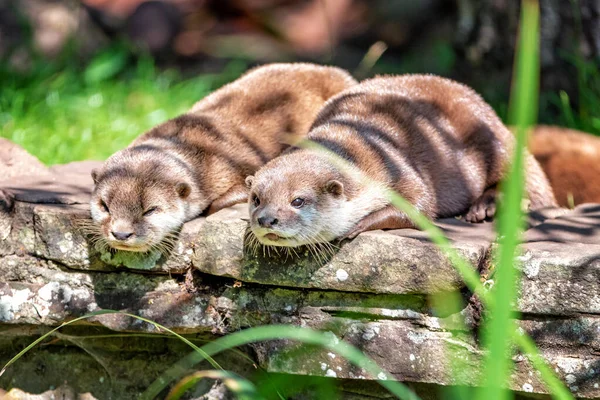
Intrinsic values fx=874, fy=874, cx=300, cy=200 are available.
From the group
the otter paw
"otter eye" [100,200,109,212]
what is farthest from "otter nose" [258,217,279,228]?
the otter paw

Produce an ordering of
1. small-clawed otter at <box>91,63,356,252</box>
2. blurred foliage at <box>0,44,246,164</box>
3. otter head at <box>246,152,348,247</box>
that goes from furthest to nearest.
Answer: blurred foliage at <box>0,44,246,164</box> → small-clawed otter at <box>91,63,356,252</box> → otter head at <box>246,152,348,247</box>

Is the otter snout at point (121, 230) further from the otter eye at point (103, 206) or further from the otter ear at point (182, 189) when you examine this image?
the otter ear at point (182, 189)

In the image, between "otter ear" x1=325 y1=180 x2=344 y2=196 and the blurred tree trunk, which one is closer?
"otter ear" x1=325 y1=180 x2=344 y2=196

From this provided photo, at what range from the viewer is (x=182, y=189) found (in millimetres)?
4512

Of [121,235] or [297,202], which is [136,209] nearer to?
[121,235]

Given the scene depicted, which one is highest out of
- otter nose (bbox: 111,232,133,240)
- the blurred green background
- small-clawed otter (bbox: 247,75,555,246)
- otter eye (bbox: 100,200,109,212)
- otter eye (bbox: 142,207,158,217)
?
small-clawed otter (bbox: 247,75,555,246)

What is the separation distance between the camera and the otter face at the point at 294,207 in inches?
148

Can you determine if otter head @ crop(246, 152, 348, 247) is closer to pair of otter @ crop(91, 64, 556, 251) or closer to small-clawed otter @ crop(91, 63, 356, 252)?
pair of otter @ crop(91, 64, 556, 251)

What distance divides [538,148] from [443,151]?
1.20 meters

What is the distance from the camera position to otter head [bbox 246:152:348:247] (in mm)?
3760

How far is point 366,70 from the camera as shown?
379 inches

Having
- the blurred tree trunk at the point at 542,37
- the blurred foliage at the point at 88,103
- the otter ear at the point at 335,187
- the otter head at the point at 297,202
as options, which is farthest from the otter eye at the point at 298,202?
the blurred tree trunk at the point at 542,37

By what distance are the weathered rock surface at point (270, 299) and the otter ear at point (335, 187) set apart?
290mm

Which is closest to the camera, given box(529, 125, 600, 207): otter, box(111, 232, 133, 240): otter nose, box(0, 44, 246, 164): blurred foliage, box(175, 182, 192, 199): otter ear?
box(111, 232, 133, 240): otter nose
